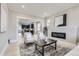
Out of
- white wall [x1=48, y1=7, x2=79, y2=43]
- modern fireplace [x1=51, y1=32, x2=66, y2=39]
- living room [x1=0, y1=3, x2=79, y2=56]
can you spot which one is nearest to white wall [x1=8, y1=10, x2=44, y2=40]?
living room [x1=0, y1=3, x2=79, y2=56]

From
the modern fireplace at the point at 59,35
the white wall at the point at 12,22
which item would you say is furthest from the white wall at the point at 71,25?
the white wall at the point at 12,22

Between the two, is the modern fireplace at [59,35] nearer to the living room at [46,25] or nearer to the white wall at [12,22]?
the living room at [46,25]

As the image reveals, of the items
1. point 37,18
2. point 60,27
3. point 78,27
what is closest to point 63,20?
point 60,27

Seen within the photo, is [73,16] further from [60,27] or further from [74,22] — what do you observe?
[60,27]

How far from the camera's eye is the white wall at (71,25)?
2326 mm

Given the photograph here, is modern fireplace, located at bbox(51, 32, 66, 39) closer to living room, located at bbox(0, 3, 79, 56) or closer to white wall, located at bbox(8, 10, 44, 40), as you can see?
living room, located at bbox(0, 3, 79, 56)

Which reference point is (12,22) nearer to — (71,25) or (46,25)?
(46,25)

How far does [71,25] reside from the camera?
2.47 metres

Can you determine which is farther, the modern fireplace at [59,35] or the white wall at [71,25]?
the modern fireplace at [59,35]

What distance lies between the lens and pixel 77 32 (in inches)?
95.3

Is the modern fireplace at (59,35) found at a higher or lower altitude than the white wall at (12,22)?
lower

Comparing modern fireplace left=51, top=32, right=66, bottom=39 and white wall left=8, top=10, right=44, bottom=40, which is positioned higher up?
white wall left=8, top=10, right=44, bottom=40

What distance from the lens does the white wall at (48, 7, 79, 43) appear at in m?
2.33

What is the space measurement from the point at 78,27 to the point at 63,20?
50 centimetres
